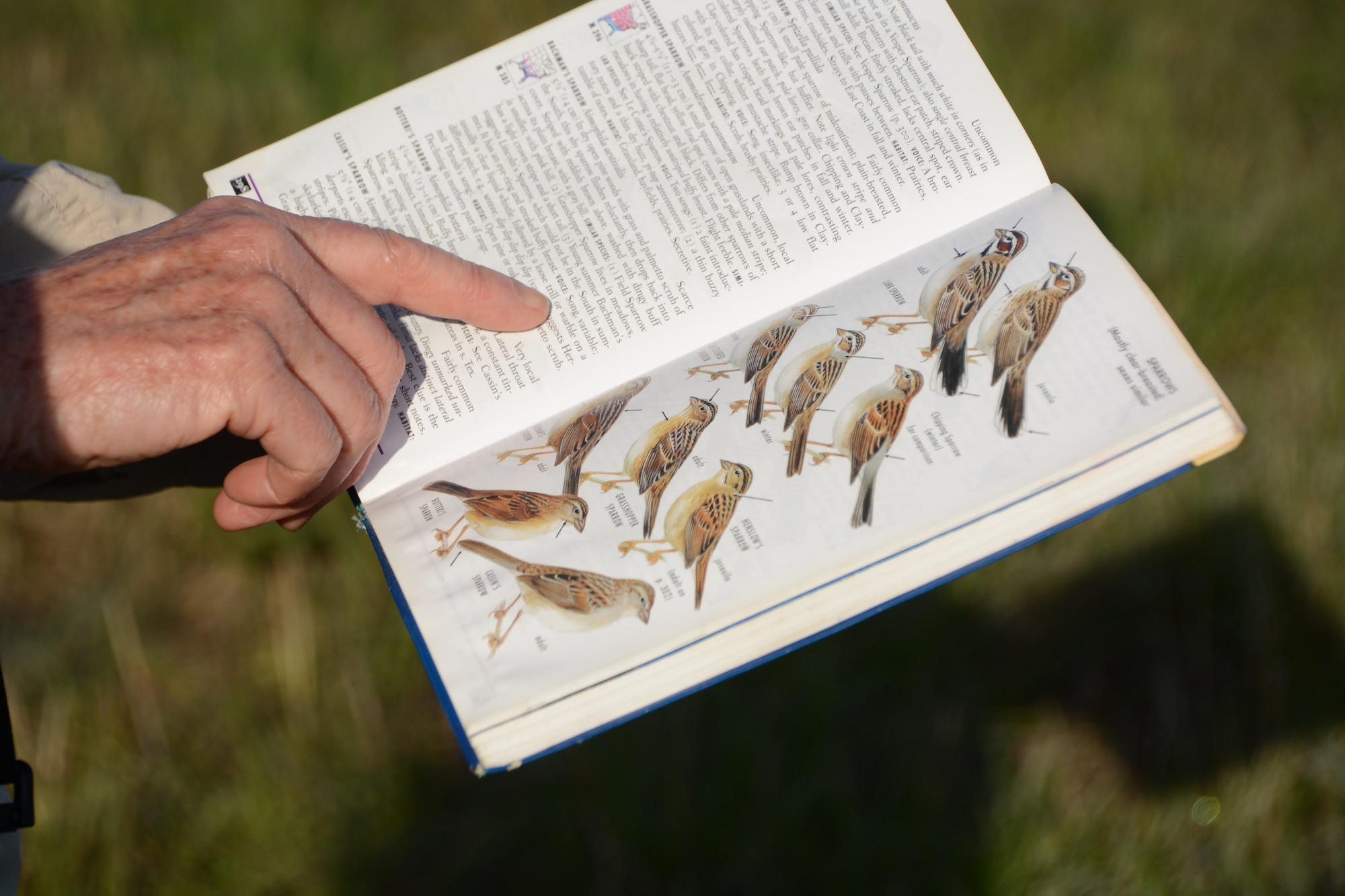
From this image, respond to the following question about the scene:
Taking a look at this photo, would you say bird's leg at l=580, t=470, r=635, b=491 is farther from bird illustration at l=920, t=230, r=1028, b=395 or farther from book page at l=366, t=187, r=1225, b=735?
bird illustration at l=920, t=230, r=1028, b=395

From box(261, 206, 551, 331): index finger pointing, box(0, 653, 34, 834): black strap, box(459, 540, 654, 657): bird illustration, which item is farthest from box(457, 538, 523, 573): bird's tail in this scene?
box(0, 653, 34, 834): black strap

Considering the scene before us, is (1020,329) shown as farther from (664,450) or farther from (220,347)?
(220,347)

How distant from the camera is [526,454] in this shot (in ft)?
2.83

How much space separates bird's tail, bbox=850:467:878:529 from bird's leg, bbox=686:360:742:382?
0.17 m

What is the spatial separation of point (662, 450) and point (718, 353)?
0.39 ft

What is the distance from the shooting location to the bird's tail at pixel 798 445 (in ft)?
2.64

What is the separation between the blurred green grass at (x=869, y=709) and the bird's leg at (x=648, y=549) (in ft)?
2.16

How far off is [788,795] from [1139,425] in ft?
2.57

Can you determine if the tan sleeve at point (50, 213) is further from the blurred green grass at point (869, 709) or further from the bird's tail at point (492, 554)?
the blurred green grass at point (869, 709)

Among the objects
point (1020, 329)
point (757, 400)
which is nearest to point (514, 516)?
point (757, 400)

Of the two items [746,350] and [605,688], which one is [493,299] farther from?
[605,688]

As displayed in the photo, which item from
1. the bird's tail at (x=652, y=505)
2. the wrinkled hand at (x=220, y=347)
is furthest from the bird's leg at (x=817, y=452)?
the wrinkled hand at (x=220, y=347)

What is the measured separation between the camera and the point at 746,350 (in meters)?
0.88

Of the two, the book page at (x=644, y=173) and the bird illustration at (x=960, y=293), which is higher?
the book page at (x=644, y=173)
